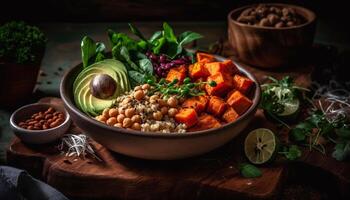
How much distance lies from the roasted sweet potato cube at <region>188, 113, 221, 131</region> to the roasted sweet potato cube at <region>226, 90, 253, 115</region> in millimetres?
163

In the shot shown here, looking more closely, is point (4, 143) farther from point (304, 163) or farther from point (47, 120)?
point (304, 163)

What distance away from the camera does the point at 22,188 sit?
2.51 m

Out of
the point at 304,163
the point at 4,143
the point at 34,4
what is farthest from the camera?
the point at 34,4

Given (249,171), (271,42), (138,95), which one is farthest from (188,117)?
(271,42)

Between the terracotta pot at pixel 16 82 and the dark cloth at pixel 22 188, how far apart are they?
1.06 metres

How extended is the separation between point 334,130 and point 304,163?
352mm

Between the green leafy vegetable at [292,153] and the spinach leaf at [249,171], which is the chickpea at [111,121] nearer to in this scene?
the spinach leaf at [249,171]

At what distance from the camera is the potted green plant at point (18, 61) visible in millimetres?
3388

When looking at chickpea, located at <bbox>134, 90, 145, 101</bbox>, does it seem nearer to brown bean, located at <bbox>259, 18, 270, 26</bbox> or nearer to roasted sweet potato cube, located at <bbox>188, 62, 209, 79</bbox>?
roasted sweet potato cube, located at <bbox>188, 62, 209, 79</bbox>

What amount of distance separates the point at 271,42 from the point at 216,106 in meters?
1.17

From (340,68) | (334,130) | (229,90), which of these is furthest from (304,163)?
(340,68)

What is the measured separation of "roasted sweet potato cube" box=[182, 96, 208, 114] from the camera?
2676 millimetres

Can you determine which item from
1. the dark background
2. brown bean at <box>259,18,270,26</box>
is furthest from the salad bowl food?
the dark background

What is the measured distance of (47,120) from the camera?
2.90 metres
